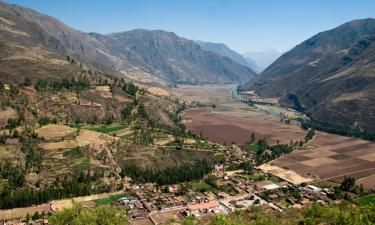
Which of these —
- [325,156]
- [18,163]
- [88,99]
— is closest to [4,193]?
[18,163]

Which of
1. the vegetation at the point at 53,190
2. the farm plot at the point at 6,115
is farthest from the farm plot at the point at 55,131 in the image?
the vegetation at the point at 53,190

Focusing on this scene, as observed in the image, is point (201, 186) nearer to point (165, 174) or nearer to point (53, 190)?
point (165, 174)

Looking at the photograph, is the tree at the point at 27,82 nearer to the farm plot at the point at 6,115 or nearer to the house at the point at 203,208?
the farm plot at the point at 6,115

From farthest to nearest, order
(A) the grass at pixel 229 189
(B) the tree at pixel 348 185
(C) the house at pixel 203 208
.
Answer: (B) the tree at pixel 348 185 < (A) the grass at pixel 229 189 < (C) the house at pixel 203 208

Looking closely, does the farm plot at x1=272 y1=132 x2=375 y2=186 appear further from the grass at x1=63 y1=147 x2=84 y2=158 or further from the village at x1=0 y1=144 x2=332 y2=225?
the grass at x1=63 y1=147 x2=84 y2=158

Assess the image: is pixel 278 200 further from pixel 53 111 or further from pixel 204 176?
pixel 53 111
